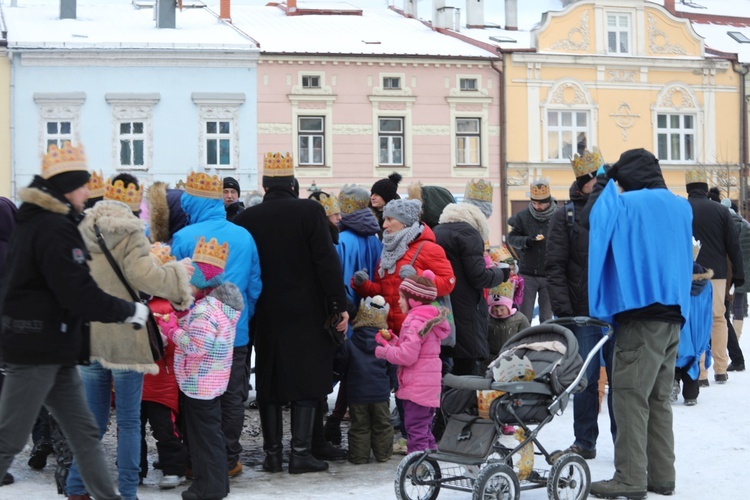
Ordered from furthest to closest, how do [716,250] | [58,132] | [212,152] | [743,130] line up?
1. [743,130]
2. [212,152]
3. [58,132]
4. [716,250]

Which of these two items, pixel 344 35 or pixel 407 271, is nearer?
pixel 407 271

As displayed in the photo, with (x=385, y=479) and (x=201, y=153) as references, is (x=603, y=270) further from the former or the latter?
(x=201, y=153)

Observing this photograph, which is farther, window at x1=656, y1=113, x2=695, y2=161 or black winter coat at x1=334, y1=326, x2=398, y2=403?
window at x1=656, y1=113, x2=695, y2=161

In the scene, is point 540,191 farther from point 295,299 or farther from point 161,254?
point 161,254

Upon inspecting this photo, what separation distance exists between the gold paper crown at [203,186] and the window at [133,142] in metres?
24.8

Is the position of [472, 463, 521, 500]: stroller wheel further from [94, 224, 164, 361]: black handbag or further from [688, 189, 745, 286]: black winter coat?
[688, 189, 745, 286]: black winter coat

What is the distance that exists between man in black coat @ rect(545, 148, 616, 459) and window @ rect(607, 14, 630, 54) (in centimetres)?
2833

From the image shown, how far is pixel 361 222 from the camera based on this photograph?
815 centimetres

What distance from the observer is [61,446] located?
649 cm

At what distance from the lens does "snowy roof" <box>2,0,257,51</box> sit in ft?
99.9

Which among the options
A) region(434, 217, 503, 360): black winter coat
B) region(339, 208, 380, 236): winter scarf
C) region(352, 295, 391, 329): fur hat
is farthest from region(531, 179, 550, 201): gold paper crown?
region(352, 295, 391, 329): fur hat

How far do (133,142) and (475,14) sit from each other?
13922mm

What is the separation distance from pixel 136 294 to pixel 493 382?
201 centimetres

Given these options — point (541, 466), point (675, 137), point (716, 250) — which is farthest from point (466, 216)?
point (675, 137)
